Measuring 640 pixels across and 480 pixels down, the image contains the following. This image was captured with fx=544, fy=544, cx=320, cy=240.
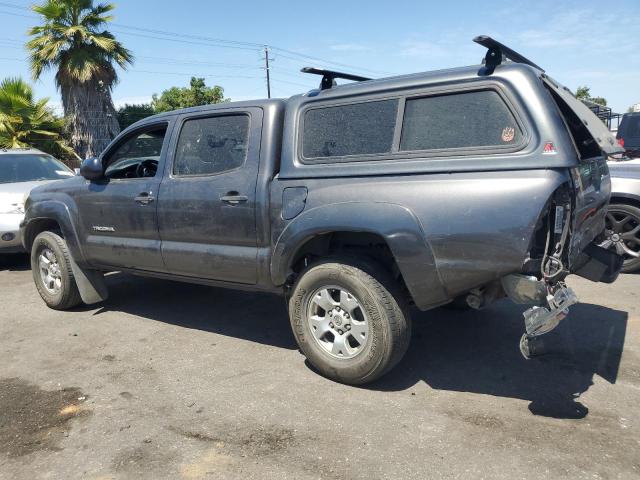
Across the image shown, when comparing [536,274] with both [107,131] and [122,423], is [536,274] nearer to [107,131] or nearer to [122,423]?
[122,423]

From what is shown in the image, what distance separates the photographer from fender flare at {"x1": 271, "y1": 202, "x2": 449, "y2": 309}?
3.19m

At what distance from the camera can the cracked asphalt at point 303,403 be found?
279cm

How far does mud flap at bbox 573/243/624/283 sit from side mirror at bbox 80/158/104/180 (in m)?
4.07

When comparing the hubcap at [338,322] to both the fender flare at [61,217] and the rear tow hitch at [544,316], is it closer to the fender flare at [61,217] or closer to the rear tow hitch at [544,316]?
the rear tow hitch at [544,316]

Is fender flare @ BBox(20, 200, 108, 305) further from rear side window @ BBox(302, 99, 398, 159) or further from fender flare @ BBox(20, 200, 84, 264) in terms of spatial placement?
rear side window @ BBox(302, 99, 398, 159)

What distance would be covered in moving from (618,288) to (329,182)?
3.85 m

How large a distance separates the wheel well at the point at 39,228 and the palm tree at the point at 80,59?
16.0m

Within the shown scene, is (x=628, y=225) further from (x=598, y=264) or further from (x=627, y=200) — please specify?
(x=598, y=264)

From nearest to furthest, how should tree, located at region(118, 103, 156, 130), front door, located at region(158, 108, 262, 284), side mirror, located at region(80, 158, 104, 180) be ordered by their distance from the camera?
front door, located at region(158, 108, 262, 284) < side mirror, located at region(80, 158, 104, 180) < tree, located at region(118, 103, 156, 130)

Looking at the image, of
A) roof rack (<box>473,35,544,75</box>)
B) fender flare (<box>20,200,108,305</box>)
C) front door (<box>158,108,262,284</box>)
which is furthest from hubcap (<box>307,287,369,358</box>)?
fender flare (<box>20,200,108,305</box>)

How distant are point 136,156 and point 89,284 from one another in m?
1.38

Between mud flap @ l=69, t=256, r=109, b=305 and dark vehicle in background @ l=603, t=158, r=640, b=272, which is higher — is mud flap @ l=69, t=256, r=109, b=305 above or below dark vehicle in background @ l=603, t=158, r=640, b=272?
below

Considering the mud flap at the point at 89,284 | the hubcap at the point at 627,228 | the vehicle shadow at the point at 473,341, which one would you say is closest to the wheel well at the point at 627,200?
the hubcap at the point at 627,228

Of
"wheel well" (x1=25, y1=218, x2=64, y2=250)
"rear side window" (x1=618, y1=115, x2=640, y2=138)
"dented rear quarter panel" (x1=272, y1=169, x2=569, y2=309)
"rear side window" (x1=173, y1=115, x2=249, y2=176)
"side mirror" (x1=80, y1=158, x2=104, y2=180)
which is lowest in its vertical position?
"wheel well" (x1=25, y1=218, x2=64, y2=250)
